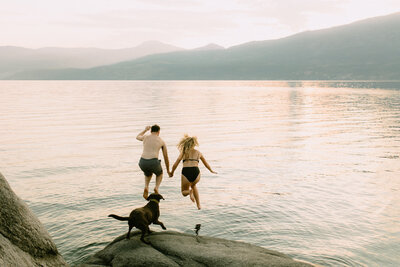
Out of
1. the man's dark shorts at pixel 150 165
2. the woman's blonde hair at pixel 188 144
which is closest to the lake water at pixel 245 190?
the man's dark shorts at pixel 150 165

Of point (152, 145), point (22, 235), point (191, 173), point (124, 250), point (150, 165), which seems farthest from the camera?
point (150, 165)

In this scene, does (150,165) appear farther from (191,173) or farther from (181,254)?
(181,254)

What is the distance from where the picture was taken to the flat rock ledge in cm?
709

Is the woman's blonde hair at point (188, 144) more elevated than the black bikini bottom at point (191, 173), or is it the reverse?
the woman's blonde hair at point (188, 144)

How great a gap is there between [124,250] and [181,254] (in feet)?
4.21

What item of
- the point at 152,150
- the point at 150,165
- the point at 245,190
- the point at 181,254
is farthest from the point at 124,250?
the point at 245,190

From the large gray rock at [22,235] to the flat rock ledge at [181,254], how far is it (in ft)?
2.65

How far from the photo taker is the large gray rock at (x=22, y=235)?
659 cm

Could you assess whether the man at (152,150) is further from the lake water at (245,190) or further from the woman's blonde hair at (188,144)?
the lake water at (245,190)

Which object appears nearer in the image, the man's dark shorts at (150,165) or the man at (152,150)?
the man at (152,150)

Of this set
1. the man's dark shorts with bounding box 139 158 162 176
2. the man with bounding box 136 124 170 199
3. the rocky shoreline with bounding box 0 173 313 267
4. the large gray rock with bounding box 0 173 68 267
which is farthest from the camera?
the man's dark shorts with bounding box 139 158 162 176

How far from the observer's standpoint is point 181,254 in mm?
7363

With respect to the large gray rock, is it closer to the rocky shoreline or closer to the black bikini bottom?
the rocky shoreline

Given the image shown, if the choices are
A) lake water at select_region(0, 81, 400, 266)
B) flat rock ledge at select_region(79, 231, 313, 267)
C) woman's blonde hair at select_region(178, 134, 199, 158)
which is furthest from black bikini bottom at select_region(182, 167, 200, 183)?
flat rock ledge at select_region(79, 231, 313, 267)
